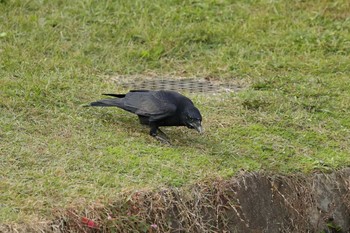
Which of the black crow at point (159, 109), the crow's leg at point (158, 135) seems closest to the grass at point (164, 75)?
the crow's leg at point (158, 135)

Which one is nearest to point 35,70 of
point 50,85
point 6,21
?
point 50,85

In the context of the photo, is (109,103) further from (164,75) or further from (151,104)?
(164,75)

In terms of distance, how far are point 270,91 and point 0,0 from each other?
11.8ft

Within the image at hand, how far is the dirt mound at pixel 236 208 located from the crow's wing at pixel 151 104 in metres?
0.88

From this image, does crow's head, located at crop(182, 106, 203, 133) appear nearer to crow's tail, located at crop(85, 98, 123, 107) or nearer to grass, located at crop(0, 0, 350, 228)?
grass, located at crop(0, 0, 350, 228)

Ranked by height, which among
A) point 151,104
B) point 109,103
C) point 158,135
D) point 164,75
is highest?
point 151,104

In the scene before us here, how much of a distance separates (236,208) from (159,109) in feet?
3.60

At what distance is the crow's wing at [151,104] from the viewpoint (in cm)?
658

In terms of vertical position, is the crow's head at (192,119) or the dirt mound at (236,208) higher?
the crow's head at (192,119)

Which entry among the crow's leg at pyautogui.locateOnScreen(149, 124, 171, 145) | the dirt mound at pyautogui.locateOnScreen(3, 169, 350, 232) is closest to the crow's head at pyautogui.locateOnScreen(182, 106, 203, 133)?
the crow's leg at pyautogui.locateOnScreen(149, 124, 171, 145)

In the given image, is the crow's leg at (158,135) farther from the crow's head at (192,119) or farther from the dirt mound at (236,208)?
the dirt mound at (236,208)

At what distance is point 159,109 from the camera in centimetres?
661

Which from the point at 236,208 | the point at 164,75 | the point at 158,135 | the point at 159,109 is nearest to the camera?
the point at 236,208

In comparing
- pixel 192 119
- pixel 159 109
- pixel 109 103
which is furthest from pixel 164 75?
pixel 192 119
